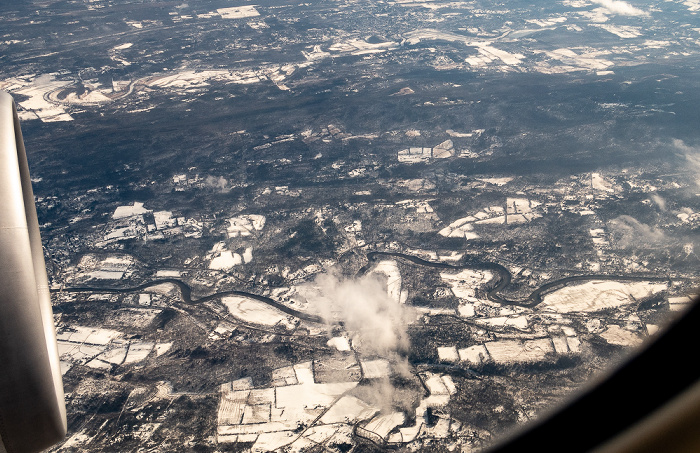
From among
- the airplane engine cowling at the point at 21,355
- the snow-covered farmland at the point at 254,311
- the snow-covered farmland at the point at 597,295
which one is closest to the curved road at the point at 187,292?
the snow-covered farmland at the point at 254,311

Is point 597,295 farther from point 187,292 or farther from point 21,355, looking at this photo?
point 21,355

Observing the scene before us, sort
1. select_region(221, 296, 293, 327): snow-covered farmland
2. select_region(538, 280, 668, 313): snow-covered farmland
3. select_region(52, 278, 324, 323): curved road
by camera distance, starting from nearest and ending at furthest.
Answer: select_region(221, 296, 293, 327): snow-covered farmland
select_region(538, 280, 668, 313): snow-covered farmland
select_region(52, 278, 324, 323): curved road

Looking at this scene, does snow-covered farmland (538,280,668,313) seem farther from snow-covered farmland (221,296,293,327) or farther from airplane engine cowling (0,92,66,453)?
airplane engine cowling (0,92,66,453)

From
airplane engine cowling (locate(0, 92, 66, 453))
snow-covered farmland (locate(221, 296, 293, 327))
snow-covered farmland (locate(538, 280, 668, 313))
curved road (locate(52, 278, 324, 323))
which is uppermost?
airplane engine cowling (locate(0, 92, 66, 453))

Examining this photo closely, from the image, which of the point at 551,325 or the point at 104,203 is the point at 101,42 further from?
the point at 551,325

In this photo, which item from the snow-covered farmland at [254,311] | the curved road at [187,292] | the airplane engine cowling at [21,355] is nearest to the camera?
the airplane engine cowling at [21,355]

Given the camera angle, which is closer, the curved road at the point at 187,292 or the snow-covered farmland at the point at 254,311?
the snow-covered farmland at the point at 254,311

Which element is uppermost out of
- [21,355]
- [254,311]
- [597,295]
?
[21,355]

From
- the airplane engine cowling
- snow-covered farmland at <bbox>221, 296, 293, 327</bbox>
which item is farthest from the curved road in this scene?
the airplane engine cowling

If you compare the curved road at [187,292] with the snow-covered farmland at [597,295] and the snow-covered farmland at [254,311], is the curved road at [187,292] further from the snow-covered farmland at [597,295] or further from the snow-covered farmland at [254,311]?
the snow-covered farmland at [597,295]

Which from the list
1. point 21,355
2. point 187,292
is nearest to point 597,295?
point 187,292

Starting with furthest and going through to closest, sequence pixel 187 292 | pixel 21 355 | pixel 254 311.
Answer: pixel 187 292 < pixel 254 311 < pixel 21 355
